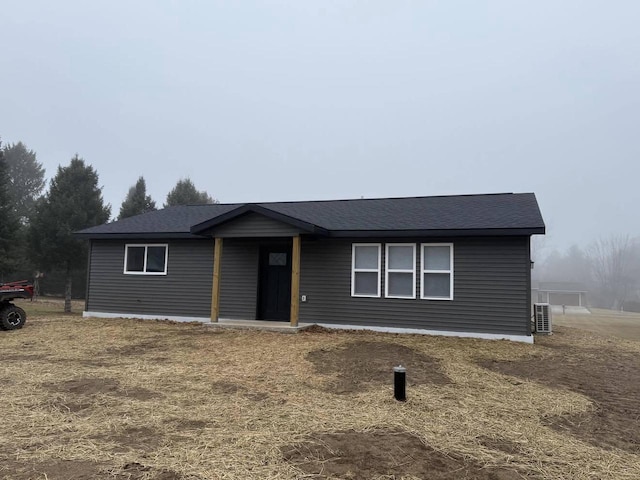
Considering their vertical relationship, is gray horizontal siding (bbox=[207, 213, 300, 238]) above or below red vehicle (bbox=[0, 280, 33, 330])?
above

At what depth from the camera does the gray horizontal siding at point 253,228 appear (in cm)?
1076

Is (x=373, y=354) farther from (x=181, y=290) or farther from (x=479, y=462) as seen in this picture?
(x=181, y=290)

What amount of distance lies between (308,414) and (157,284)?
10087mm

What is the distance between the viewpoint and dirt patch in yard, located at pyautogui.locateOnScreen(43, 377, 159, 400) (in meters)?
4.84

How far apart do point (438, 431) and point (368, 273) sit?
7.53 metres

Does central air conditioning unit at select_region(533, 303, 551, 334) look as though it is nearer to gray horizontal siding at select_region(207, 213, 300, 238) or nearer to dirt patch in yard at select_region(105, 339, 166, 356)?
gray horizontal siding at select_region(207, 213, 300, 238)

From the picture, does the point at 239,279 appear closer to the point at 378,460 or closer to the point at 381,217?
the point at 381,217

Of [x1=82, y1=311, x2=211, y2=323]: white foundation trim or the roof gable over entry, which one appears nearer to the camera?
the roof gable over entry

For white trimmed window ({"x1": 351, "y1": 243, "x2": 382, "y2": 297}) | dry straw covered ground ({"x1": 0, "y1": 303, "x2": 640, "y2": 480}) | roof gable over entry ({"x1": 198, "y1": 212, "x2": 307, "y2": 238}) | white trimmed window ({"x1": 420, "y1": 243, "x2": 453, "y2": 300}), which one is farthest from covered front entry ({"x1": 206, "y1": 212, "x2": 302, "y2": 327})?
dry straw covered ground ({"x1": 0, "y1": 303, "x2": 640, "y2": 480})

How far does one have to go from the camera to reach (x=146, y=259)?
13.3 meters

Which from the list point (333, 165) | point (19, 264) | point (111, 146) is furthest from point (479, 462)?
point (333, 165)

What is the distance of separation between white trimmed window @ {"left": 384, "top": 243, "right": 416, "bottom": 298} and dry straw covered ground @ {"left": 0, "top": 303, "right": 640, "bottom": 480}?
108 inches

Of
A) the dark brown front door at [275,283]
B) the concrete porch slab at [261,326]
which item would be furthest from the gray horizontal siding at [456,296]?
the concrete porch slab at [261,326]

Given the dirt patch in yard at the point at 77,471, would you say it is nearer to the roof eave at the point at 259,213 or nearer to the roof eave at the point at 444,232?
the roof eave at the point at 259,213
